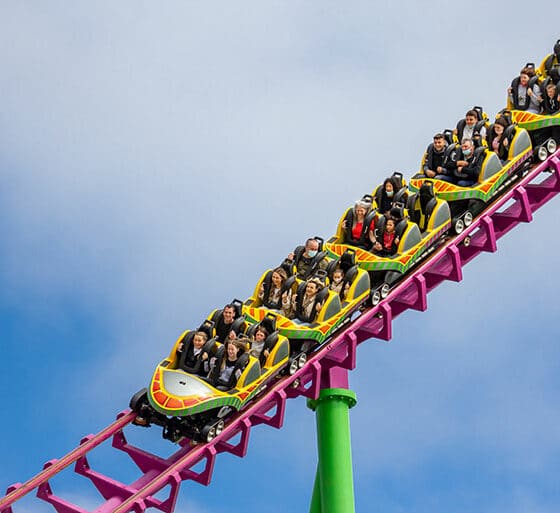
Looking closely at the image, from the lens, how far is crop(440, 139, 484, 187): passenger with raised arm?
1619 centimetres

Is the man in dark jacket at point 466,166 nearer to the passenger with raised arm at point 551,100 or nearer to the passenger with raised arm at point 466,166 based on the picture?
the passenger with raised arm at point 466,166

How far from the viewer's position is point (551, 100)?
1697cm

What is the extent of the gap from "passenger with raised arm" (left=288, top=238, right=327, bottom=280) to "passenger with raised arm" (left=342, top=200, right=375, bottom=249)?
384mm

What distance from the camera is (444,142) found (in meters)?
16.7

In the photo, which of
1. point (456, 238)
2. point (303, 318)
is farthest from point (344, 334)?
point (456, 238)

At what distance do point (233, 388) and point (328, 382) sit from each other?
1365mm

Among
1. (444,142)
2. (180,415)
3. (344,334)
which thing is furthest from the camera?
(444,142)

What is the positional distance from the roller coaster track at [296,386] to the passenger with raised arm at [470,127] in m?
0.72

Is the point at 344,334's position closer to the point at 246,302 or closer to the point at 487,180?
the point at 246,302

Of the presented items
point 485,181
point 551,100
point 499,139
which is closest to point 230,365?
point 485,181

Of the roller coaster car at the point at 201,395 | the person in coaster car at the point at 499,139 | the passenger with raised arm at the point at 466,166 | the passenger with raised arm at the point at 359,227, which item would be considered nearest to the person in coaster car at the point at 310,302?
the roller coaster car at the point at 201,395

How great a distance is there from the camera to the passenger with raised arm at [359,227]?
15.9m

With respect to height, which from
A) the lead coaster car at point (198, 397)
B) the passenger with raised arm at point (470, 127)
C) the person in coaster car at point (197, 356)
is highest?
the passenger with raised arm at point (470, 127)

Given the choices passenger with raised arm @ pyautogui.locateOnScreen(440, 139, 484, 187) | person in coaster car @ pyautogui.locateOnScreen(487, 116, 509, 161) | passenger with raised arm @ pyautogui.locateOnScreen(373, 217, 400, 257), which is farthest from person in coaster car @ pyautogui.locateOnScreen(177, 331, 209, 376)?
person in coaster car @ pyautogui.locateOnScreen(487, 116, 509, 161)
